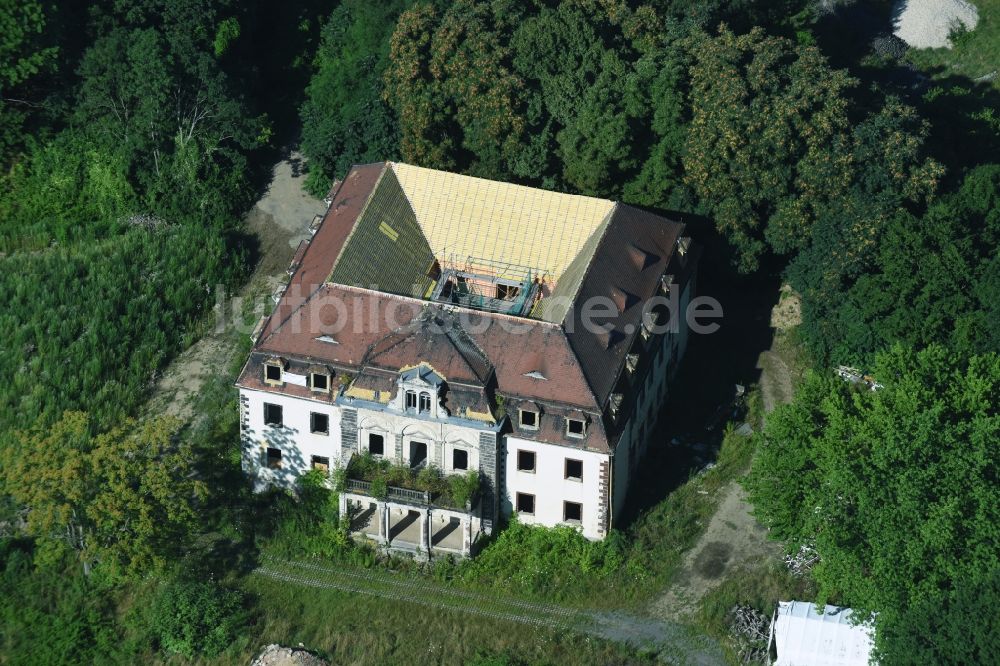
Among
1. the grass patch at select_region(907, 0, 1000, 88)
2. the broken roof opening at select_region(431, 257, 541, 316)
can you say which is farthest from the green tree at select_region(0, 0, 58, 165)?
the grass patch at select_region(907, 0, 1000, 88)

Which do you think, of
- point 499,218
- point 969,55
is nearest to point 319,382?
point 499,218

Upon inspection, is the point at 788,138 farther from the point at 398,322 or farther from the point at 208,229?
the point at 208,229

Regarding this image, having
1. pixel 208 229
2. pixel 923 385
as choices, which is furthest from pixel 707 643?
pixel 208 229

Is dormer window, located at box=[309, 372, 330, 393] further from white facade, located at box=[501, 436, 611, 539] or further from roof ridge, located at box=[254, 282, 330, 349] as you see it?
white facade, located at box=[501, 436, 611, 539]

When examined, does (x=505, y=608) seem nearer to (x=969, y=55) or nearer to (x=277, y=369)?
(x=277, y=369)

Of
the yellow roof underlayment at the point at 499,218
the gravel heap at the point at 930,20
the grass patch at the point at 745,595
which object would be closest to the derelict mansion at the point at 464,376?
the yellow roof underlayment at the point at 499,218
